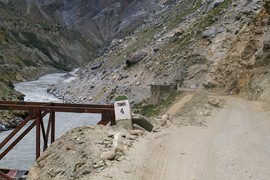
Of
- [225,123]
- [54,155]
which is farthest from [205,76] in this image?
[54,155]

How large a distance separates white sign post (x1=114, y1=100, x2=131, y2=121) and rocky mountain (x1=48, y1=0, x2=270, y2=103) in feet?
40.4

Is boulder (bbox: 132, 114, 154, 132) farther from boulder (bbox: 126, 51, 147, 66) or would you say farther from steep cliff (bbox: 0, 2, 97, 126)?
steep cliff (bbox: 0, 2, 97, 126)

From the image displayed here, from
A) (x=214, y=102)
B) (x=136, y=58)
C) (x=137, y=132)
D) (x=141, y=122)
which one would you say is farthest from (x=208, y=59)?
(x=137, y=132)

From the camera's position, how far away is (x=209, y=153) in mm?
13414

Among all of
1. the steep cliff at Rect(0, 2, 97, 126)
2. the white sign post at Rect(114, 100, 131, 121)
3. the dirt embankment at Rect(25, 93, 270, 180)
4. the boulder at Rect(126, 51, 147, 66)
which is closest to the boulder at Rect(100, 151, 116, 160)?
the dirt embankment at Rect(25, 93, 270, 180)

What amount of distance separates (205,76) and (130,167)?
24.8 m

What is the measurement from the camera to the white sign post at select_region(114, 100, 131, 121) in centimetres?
1488

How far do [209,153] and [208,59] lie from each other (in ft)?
80.9

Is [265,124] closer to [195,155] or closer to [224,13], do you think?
[195,155]

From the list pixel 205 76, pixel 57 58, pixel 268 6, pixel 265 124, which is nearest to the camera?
pixel 265 124

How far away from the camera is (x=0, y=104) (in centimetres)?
1700

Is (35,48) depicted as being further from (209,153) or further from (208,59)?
(209,153)

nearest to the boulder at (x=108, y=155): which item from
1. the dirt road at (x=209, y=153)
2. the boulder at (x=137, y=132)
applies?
the dirt road at (x=209, y=153)

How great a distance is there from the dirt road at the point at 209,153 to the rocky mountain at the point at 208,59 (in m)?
8.53
